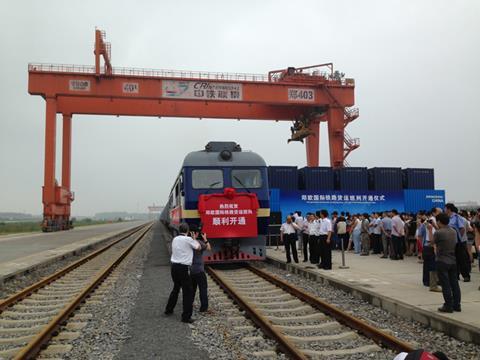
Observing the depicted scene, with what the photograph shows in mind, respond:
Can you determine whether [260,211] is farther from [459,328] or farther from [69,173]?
[69,173]

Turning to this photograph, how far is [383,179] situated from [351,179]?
6.47 ft

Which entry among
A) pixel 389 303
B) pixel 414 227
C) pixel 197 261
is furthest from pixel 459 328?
pixel 414 227

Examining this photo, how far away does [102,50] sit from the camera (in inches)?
1120

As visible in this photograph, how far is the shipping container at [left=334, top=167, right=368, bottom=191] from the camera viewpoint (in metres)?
23.7

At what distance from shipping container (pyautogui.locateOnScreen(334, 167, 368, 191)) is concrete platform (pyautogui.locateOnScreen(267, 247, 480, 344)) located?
10.4m

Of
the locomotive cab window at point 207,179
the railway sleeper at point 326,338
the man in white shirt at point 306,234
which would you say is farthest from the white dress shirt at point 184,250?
the man in white shirt at point 306,234

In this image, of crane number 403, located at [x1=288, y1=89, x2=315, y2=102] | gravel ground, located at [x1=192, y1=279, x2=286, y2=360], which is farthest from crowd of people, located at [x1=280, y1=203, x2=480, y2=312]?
crane number 403, located at [x1=288, y1=89, x2=315, y2=102]

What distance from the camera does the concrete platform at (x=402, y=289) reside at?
5.84 m

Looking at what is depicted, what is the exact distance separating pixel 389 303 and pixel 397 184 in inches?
731

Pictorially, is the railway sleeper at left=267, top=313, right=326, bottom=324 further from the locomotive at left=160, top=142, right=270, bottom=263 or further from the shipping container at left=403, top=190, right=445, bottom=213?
the shipping container at left=403, top=190, right=445, bottom=213

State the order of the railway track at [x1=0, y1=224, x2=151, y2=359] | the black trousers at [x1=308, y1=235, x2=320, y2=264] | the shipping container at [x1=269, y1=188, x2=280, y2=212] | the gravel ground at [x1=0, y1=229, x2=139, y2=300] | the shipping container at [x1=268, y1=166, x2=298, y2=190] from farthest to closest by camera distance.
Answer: the shipping container at [x1=268, y1=166, x2=298, y2=190] → the shipping container at [x1=269, y1=188, x2=280, y2=212] → the black trousers at [x1=308, y1=235, x2=320, y2=264] → the gravel ground at [x1=0, y1=229, x2=139, y2=300] → the railway track at [x1=0, y1=224, x2=151, y2=359]

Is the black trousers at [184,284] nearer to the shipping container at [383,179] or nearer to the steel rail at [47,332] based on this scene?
the steel rail at [47,332]

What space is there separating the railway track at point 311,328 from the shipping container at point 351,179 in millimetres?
15323

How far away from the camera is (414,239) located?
13.9 m
